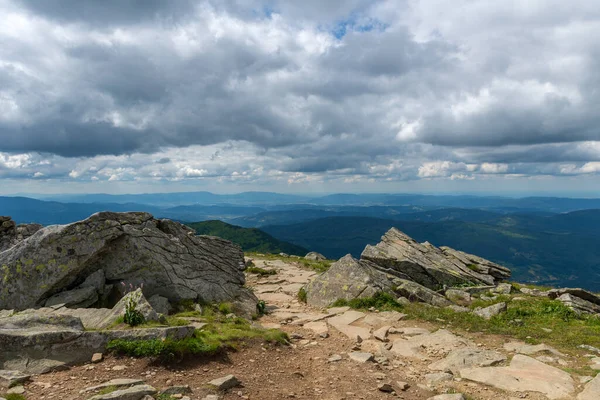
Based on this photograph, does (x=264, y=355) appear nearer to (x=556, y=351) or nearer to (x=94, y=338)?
(x=94, y=338)

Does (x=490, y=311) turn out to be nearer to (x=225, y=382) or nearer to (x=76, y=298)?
(x=225, y=382)

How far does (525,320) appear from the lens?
18.7m

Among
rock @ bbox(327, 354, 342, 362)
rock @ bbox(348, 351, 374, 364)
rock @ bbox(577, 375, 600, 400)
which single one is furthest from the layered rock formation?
rock @ bbox(577, 375, 600, 400)

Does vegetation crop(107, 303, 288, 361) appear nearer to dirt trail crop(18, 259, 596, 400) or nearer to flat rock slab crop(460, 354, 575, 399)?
dirt trail crop(18, 259, 596, 400)

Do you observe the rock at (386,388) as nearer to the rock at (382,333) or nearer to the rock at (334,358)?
the rock at (334,358)

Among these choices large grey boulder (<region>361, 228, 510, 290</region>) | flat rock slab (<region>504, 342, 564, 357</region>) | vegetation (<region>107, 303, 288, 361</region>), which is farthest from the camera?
large grey boulder (<region>361, 228, 510, 290</region>)

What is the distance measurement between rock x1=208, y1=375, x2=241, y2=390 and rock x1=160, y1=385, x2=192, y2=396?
71 centimetres

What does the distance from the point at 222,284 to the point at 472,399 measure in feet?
49.9

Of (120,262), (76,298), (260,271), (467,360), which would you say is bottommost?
(260,271)

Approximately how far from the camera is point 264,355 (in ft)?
42.1

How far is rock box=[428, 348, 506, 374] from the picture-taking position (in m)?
12.5

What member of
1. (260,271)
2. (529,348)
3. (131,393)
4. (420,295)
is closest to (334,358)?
(131,393)

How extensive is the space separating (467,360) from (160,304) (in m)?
13.9

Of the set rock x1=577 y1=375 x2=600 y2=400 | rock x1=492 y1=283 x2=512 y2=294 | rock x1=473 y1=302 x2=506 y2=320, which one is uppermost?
rock x1=577 y1=375 x2=600 y2=400
